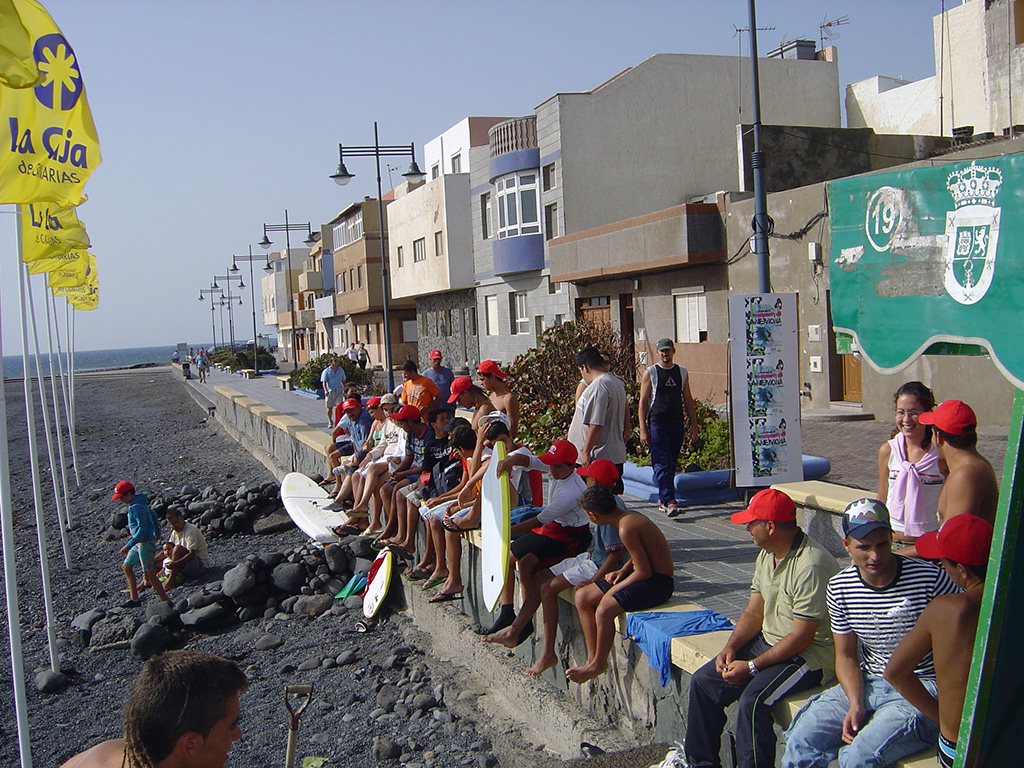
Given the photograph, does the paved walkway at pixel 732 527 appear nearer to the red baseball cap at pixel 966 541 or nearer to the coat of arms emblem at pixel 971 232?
the coat of arms emblem at pixel 971 232

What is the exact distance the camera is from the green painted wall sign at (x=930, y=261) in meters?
3.97

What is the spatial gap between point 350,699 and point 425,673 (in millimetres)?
714

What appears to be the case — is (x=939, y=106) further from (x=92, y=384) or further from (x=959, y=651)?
(x=92, y=384)

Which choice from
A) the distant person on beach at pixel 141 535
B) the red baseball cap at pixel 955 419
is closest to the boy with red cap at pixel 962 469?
the red baseball cap at pixel 955 419

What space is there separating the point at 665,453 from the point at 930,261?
15.3ft

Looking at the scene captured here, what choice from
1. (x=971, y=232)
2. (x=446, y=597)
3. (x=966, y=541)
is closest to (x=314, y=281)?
(x=446, y=597)

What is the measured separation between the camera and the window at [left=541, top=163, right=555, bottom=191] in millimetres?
27823

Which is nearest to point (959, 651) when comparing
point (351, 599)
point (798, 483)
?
point (798, 483)

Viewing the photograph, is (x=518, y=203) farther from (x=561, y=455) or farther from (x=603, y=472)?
(x=603, y=472)

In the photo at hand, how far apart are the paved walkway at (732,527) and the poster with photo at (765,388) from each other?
70 cm

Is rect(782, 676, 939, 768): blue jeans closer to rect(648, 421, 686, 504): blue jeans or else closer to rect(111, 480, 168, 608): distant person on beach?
rect(648, 421, 686, 504): blue jeans

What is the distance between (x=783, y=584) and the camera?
424 centimetres

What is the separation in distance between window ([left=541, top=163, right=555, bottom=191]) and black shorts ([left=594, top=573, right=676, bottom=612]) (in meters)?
23.6

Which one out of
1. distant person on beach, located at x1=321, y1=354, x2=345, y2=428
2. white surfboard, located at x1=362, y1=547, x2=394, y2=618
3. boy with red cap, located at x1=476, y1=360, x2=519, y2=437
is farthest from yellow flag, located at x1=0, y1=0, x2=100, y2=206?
distant person on beach, located at x1=321, y1=354, x2=345, y2=428
